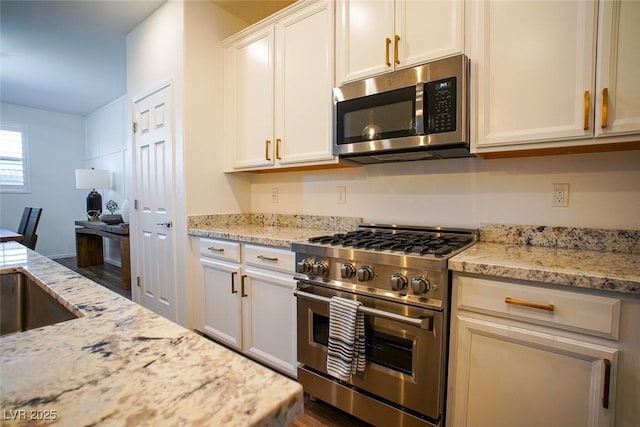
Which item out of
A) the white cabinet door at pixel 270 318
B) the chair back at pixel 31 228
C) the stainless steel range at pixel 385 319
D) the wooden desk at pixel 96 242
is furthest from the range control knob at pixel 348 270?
the chair back at pixel 31 228

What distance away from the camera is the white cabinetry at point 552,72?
1.20 m

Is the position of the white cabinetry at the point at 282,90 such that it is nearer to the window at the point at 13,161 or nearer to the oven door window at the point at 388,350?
the oven door window at the point at 388,350

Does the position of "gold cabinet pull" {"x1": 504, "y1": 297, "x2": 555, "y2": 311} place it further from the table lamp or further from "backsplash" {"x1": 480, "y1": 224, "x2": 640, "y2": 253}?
the table lamp

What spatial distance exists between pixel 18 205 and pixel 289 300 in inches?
239

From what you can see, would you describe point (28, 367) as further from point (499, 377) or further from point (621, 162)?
point (621, 162)

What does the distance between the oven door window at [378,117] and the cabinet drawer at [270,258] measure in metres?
0.73

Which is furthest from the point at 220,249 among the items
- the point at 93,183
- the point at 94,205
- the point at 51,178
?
the point at 51,178

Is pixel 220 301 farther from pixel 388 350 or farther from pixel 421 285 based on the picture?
pixel 421 285

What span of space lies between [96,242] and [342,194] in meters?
4.81

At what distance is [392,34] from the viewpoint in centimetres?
170

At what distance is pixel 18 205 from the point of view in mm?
5344

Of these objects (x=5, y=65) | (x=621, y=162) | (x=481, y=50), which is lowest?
(x=621, y=162)

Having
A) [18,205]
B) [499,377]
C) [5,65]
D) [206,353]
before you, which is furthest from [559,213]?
[18,205]

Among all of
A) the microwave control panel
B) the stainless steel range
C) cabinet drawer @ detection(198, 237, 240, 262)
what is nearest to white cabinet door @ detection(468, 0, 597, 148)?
the microwave control panel
